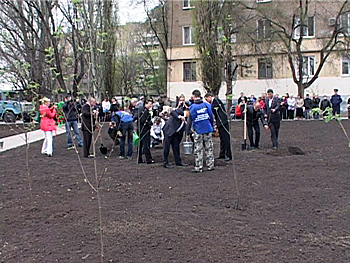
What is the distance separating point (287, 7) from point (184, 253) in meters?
31.9

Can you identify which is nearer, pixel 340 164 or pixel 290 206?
pixel 290 206

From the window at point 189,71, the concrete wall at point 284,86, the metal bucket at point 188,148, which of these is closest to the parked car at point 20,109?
the metal bucket at point 188,148

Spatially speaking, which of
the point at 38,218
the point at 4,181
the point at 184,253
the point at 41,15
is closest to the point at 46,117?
the point at 4,181

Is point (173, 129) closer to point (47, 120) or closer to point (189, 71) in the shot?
point (47, 120)

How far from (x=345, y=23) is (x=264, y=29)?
5599 millimetres

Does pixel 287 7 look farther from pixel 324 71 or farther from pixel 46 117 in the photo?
pixel 46 117

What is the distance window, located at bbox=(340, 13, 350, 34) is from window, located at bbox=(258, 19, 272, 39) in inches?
196

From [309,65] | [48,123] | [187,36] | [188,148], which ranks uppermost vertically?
[187,36]

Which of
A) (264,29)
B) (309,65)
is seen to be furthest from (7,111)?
(309,65)

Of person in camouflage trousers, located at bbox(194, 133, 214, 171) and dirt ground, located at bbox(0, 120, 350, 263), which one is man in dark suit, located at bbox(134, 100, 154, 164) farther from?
person in camouflage trousers, located at bbox(194, 133, 214, 171)

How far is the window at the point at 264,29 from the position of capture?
32.3 metres

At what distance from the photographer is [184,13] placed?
42.8 m

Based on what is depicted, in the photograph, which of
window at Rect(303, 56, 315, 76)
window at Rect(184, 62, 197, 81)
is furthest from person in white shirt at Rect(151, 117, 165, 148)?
window at Rect(184, 62, 197, 81)

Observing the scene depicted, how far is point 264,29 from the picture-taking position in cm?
3269
